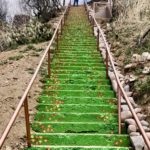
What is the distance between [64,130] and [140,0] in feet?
31.4

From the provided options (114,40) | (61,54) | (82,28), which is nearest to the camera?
(61,54)

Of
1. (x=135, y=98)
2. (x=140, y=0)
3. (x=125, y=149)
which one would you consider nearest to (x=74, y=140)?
(x=125, y=149)

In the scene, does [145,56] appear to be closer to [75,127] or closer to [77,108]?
[77,108]

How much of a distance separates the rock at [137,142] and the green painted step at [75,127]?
767 millimetres

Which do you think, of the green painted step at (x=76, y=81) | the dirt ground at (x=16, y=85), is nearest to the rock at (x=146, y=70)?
the green painted step at (x=76, y=81)

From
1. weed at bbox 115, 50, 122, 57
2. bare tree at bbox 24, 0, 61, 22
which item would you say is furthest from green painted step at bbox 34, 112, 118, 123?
bare tree at bbox 24, 0, 61, 22

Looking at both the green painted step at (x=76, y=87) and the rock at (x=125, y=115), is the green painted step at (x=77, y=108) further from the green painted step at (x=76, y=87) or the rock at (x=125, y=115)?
the green painted step at (x=76, y=87)

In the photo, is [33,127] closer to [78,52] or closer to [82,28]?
[78,52]

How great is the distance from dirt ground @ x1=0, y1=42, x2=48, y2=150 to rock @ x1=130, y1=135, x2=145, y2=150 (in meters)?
1.72

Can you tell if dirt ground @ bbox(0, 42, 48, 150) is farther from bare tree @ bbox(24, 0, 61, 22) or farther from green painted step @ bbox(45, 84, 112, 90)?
bare tree @ bbox(24, 0, 61, 22)

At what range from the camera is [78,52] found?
44.3 ft

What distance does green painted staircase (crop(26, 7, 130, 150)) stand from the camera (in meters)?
6.46

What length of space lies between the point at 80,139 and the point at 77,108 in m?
1.67

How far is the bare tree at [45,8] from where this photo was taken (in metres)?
24.6
